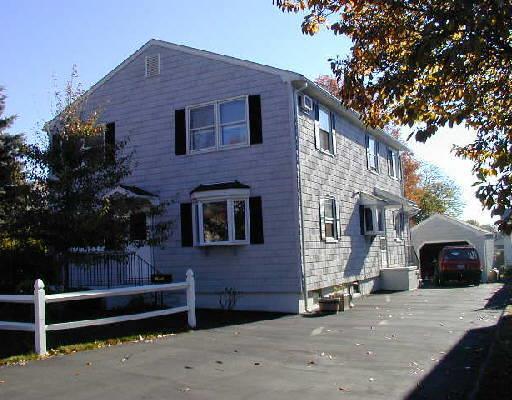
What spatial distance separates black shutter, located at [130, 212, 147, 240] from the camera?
1423cm

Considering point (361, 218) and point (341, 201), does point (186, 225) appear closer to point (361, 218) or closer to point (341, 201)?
point (341, 201)

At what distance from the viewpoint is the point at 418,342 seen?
989 cm

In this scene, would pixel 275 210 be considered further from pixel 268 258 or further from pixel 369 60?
pixel 369 60

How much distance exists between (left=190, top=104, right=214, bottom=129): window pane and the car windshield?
13981 mm

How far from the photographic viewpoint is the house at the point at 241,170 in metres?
15.2

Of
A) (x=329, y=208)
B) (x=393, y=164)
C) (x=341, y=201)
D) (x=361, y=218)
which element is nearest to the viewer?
(x=329, y=208)

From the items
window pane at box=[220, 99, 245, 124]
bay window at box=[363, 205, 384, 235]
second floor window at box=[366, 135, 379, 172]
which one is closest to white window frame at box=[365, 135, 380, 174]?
second floor window at box=[366, 135, 379, 172]

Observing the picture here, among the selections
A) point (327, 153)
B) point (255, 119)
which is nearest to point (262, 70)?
point (255, 119)

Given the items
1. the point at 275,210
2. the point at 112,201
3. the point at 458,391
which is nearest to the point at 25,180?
the point at 112,201

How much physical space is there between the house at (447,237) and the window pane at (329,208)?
1421 cm

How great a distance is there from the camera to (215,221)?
15867mm

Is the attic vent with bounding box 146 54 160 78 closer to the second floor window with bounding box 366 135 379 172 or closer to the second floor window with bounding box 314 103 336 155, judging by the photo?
the second floor window with bounding box 314 103 336 155

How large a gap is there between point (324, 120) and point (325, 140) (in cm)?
63

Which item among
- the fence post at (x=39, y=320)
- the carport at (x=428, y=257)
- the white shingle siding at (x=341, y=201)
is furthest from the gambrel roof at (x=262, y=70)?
the carport at (x=428, y=257)
